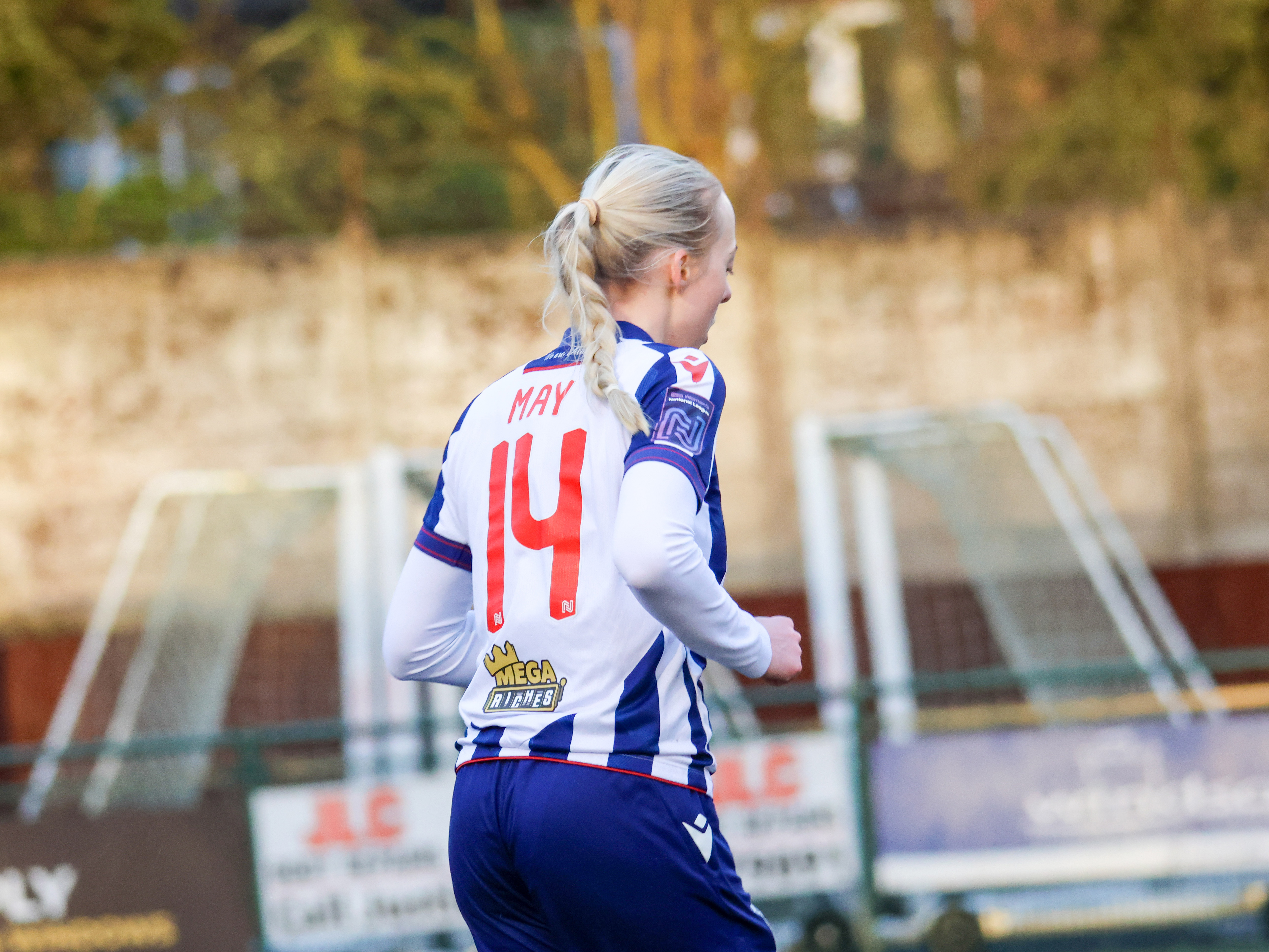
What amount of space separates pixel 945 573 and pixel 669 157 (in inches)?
336

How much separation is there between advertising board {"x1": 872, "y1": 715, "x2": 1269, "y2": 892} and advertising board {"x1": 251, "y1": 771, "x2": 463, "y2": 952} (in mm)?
1805

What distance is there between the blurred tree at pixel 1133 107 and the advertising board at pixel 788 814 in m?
6.96

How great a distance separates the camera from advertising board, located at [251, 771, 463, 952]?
543 cm

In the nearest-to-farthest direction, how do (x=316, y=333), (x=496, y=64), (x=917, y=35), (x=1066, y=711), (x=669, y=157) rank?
1. (x=669, y=157)
2. (x=1066, y=711)
3. (x=316, y=333)
4. (x=496, y=64)
5. (x=917, y=35)

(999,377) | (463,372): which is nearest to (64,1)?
(463,372)

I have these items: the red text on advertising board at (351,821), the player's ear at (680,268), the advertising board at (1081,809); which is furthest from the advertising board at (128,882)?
the player's ear at (680,268)

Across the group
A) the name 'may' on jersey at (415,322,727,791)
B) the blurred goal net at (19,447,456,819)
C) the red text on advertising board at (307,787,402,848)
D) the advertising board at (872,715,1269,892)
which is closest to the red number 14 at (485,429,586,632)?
the name 'may' on jersey at (415,322,727,791)

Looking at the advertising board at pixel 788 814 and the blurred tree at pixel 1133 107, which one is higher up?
the blurred tree at pixel 1133 107

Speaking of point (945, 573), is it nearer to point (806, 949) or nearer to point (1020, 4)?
point (806, 949)

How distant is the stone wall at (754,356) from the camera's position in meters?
9.91

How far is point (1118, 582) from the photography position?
9.47 meters

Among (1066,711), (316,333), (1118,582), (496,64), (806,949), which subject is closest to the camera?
(806,949)

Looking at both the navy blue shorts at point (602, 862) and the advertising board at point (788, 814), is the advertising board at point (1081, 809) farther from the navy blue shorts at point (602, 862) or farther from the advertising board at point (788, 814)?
the navy blue shorts at point (602, 862)

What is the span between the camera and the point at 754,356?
10133 mm
